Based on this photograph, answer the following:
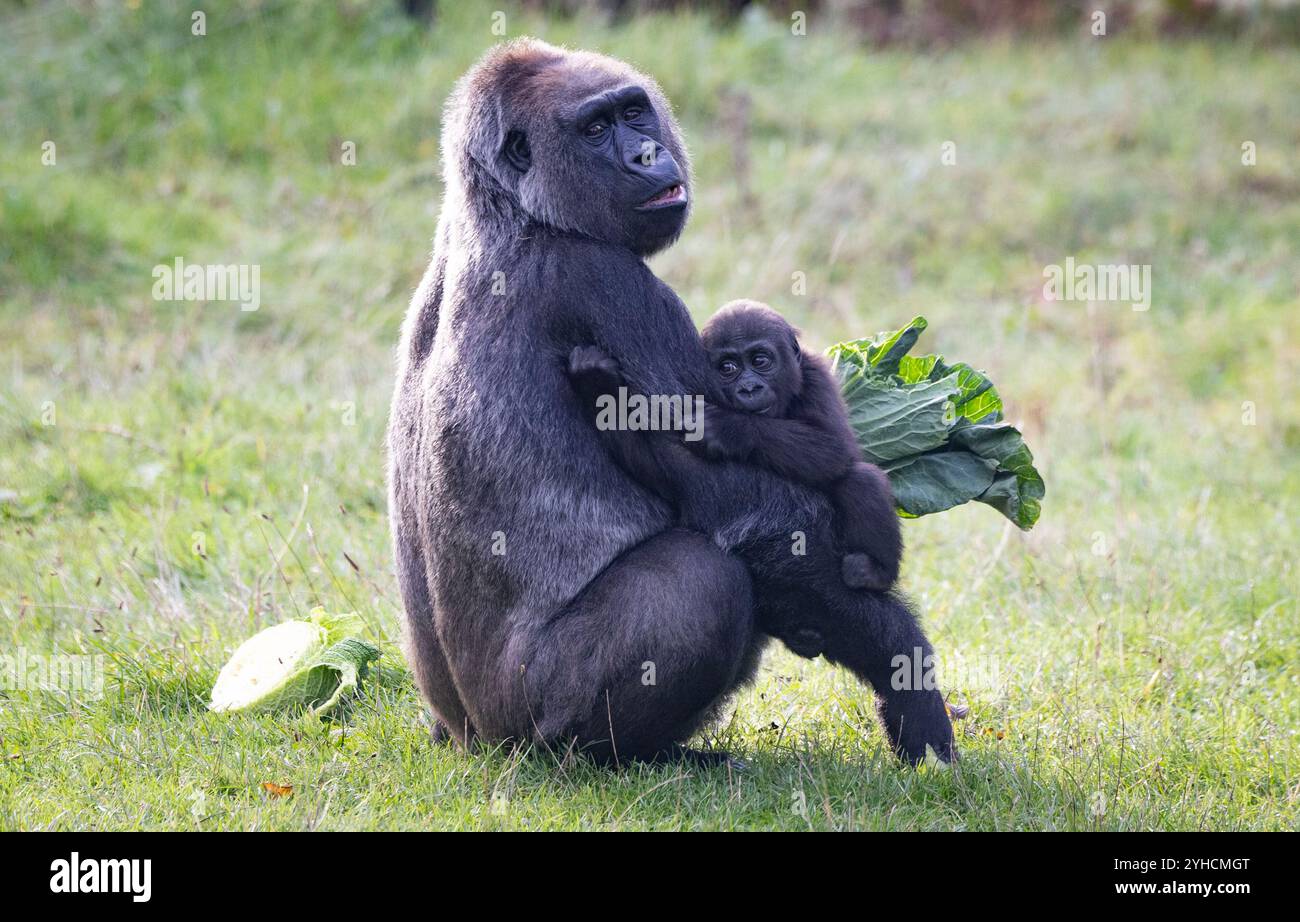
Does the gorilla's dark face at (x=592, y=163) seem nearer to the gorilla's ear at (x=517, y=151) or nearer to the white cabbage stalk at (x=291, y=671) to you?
the gorilla's ear at (x=517, y=151)

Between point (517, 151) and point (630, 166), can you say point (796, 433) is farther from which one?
point (517, 151)

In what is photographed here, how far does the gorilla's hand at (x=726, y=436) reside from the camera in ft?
12.9

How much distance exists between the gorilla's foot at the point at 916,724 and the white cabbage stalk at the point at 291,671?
173 cm

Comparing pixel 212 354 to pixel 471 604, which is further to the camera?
pixel 212 354

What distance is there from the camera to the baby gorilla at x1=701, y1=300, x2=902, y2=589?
156 inches

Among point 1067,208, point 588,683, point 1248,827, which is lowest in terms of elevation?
point 1248,827

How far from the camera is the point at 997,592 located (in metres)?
5.87

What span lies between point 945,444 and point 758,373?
0.73m

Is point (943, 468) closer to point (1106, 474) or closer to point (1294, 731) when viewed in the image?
point (1294, 731)

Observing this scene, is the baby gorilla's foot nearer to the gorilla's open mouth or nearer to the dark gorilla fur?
the dark gorilla fur

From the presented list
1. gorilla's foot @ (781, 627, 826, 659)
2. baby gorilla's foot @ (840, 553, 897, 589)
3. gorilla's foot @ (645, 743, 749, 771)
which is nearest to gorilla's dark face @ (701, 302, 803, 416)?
baby gorilla's foot @ (840, 553, 897, 589)

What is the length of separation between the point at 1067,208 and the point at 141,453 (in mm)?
6976

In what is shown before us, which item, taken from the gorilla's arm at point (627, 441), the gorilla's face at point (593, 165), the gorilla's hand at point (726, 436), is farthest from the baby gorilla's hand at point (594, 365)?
the gorilla's face at point (593, 165)

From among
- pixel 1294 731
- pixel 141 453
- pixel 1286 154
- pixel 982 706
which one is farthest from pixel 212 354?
pixel 1286 154
